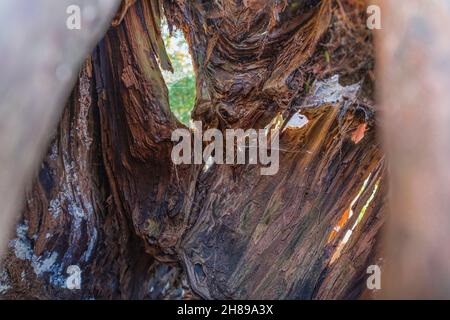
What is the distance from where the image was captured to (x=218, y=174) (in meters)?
2.60

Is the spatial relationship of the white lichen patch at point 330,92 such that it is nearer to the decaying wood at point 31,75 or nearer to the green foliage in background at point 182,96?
the green foliage in background at point 182,96

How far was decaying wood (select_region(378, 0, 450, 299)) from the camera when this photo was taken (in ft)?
5.60

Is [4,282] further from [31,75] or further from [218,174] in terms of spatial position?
[218,174]

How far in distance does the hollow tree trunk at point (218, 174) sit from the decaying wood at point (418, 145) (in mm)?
359

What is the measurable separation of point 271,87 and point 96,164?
1.04m

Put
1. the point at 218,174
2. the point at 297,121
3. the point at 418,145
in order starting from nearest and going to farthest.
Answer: the point at 418,145
the point at 297,121
the point at 218,174

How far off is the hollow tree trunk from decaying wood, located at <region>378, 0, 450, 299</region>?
0.36 metres

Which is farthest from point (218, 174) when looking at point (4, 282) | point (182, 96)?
point (4, 282)

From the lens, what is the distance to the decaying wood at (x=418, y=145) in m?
1.71

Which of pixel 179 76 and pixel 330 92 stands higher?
pixel 179 76

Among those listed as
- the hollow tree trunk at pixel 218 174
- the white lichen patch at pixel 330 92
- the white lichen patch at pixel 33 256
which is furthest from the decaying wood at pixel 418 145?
the white lichen patch at pixel 33 256

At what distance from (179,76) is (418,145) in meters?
1.55

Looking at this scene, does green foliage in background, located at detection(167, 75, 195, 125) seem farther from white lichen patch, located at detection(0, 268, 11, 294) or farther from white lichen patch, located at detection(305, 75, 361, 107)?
white lichen patch, located at detection(0, 268, 11, 294)

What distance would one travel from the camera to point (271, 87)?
2.29 metres
